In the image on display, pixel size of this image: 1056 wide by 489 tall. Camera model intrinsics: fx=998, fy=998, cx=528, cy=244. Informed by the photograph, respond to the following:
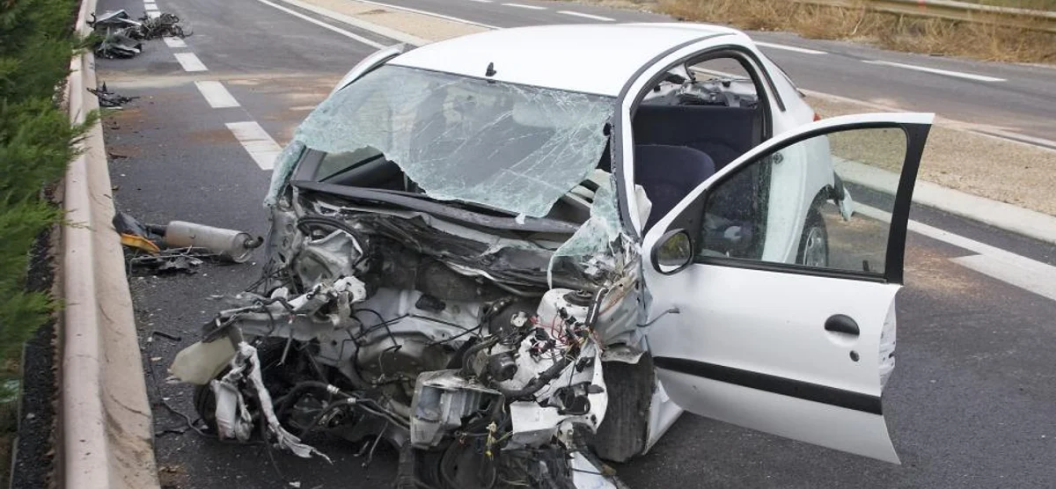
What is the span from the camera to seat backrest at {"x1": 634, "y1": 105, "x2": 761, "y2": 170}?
17.5 feet

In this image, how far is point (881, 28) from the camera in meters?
18.9

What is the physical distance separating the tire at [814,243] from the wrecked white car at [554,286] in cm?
1

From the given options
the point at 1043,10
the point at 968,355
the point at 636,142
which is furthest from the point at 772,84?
the point at 1043,10

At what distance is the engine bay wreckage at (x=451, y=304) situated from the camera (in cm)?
349

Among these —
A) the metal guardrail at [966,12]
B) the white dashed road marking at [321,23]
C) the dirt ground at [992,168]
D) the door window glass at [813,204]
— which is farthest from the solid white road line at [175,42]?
the door window glass at [813,204]

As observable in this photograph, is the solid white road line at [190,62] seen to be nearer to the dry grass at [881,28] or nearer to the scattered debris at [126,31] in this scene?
the scattered debris at [126,31]

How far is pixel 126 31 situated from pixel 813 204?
56.0 ft

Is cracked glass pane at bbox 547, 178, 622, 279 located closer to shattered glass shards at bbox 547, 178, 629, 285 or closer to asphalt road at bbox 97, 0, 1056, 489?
shattered glass shards at bbox 547, 178, 629, 285

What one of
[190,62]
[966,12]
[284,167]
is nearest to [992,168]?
[284,167]

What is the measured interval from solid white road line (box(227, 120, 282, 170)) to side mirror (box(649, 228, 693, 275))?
6.20 meters

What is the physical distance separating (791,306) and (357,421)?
1824 millimetres

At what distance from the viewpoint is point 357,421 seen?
13.6ft

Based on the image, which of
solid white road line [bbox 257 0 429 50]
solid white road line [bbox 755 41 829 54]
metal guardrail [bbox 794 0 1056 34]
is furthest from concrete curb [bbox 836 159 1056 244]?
solid white road line [bbox 257 0 429 50]

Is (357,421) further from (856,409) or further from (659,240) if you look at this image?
(856,409)
